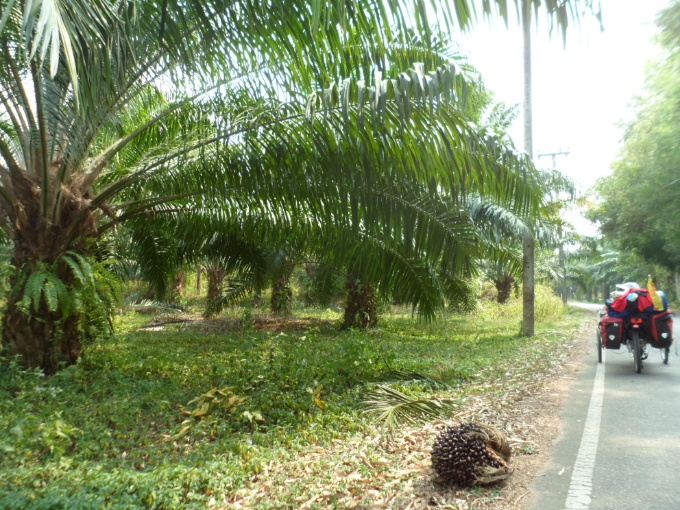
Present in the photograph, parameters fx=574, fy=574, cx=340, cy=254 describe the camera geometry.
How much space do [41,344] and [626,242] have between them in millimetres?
17469

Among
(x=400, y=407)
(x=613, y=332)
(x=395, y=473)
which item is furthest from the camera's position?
(x=613, y=332)

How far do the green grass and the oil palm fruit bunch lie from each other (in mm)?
542

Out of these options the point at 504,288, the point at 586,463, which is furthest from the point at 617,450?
the point at 504,288

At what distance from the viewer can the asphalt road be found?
13.1 feet

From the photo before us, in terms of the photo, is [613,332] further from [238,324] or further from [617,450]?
[238,324]

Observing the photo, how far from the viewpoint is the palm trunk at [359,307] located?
14961mm

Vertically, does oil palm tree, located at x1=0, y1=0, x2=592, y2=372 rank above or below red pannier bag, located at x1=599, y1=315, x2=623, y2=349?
above

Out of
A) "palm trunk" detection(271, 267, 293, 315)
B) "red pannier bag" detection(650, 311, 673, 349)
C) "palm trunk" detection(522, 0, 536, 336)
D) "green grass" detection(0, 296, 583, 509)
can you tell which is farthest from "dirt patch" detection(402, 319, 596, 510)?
"palm trunk" detection(271, 267, 293, 315)

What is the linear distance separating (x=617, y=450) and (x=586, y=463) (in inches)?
19.8

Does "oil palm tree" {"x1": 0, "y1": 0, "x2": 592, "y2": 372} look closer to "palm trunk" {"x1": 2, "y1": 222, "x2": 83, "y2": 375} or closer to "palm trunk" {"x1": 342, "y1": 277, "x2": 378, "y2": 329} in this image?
"palm trunk" {"x1": 2, "y1": 222, "x2": 83, "y2": 375}

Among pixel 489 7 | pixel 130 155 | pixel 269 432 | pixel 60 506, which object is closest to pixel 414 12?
pixel 489 7

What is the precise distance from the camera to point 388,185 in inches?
259

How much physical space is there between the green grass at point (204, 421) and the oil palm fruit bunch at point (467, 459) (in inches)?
21.3

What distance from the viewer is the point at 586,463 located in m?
4.69
